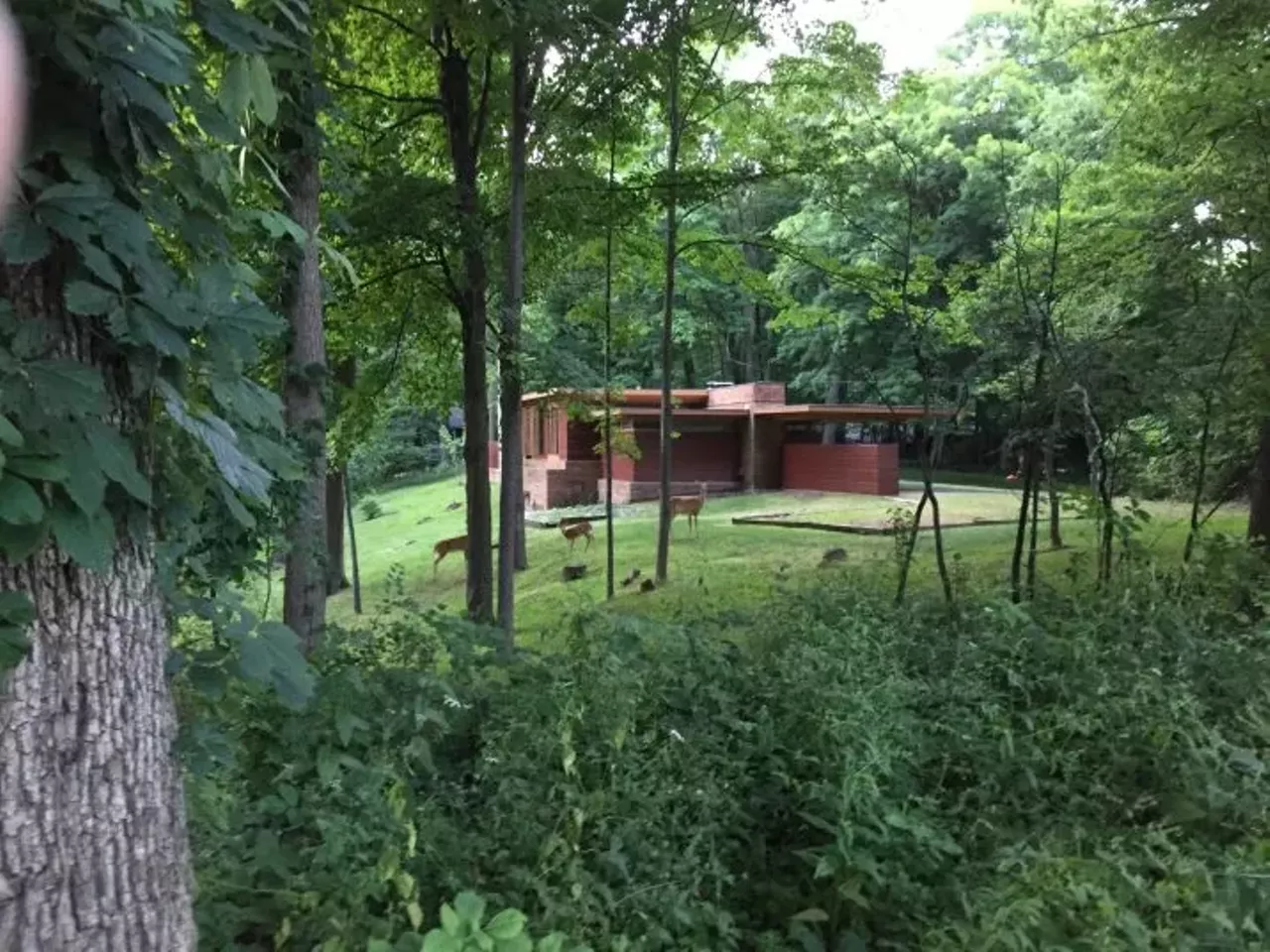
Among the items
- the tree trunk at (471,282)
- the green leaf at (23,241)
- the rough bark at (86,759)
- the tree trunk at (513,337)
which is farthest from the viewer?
the tree trunk at (471,282)

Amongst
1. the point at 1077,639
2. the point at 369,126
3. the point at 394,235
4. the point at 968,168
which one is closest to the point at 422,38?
the point at 369,126

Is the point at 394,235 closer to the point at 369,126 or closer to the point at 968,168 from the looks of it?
the point at 369,126

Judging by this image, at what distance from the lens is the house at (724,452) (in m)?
23.4

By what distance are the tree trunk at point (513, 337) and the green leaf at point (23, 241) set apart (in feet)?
16.0

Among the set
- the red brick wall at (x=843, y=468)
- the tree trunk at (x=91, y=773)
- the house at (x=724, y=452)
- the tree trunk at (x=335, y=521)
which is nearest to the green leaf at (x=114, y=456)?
the tree trunk at (x=91, y=773)

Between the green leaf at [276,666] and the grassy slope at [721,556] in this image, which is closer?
the green leaf at [276,666]

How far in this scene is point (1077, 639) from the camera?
400 centimetres

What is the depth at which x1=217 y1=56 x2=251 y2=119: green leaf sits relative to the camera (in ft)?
5.57

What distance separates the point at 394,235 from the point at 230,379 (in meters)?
6.09

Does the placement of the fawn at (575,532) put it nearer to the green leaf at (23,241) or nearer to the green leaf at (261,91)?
the green leaf at (261,91)

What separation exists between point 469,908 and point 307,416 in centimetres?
345

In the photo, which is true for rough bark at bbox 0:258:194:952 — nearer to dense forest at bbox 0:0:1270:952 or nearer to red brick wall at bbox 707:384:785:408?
dense forest at bbox 0:0:1270:952

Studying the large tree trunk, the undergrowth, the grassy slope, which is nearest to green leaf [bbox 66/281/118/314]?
the undergrowth

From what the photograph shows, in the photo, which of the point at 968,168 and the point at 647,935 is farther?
the point at 968,168
